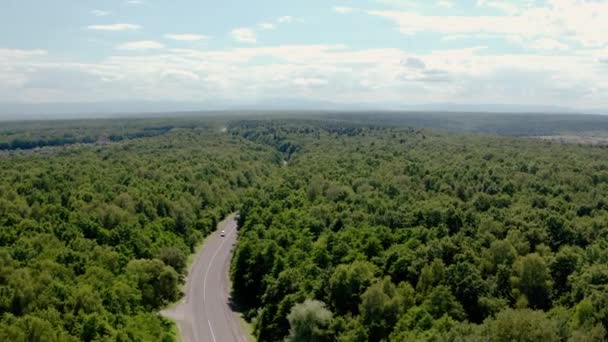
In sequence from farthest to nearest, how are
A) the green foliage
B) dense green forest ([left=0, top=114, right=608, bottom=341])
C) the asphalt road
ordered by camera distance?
the asphalt road < the green foliage < dense green forest ([left=0, top=114, right=608, bottom=341])

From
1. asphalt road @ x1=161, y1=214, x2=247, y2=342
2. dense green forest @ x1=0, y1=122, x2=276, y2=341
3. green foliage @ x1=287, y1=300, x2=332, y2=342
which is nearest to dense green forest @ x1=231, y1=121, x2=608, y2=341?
green foliage @ x1=287, y1=300, x2=332, y2=342

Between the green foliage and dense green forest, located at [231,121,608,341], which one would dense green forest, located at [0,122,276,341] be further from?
the green foliage

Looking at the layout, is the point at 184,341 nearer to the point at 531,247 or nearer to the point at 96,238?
the point at 96,238

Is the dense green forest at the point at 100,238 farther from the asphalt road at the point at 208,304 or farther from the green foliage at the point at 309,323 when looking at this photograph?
the green foliage at the point at 309,323

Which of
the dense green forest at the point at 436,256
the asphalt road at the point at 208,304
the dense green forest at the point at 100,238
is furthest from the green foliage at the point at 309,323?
the dense green forest at the point at 100,238

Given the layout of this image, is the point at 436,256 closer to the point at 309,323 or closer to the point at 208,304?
the point at 309,323
